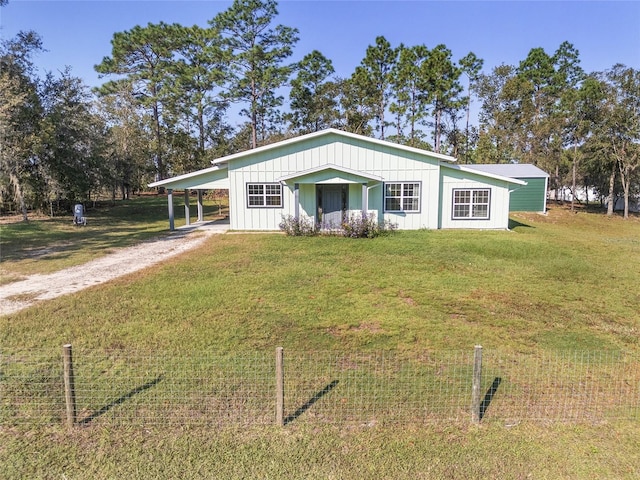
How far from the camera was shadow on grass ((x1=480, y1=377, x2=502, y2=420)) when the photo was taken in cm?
428

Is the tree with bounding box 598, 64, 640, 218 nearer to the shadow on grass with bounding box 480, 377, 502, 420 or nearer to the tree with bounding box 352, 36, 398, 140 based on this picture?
the tree with bounding box 352, 36, 398, 140

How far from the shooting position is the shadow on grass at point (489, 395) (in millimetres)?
4277

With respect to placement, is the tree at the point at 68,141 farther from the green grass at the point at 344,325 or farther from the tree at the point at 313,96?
the tree at the point at 313,96

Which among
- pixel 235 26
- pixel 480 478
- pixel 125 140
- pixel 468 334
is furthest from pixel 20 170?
pixel 480 478

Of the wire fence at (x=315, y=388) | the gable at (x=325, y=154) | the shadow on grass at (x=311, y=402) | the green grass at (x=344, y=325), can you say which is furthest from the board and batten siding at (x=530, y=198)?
the shadow on grass at (x=311, y=402)

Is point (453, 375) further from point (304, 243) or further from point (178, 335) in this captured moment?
point (304, 243)

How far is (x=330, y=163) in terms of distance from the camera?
16438 millimetres

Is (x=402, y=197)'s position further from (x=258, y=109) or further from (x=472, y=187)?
(x=258, y=109)

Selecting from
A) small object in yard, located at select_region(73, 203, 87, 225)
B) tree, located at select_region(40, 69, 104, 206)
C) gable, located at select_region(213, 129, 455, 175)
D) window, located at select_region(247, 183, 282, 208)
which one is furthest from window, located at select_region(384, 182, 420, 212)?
tree, located at select_region(40, 69, 104, 206)

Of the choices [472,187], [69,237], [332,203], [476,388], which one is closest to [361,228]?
[332,203]

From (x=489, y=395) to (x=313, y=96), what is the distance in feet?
115

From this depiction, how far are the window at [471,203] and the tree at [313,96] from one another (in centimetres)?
2219

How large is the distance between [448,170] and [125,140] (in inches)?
964

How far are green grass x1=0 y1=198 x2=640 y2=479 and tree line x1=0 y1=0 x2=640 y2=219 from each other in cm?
795
